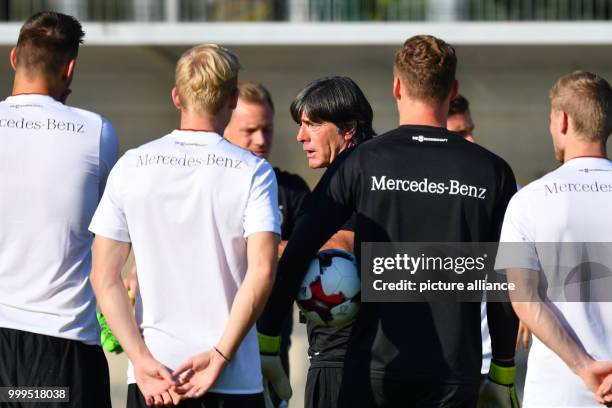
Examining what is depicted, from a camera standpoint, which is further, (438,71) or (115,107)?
(115,107)

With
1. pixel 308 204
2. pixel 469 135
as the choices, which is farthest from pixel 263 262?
pixel 469 135

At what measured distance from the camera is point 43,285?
13.6ft

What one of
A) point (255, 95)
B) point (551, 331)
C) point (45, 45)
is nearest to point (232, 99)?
point (45, 45)

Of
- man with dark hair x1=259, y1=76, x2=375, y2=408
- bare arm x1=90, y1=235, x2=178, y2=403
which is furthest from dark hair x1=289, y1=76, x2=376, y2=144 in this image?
bare arm x1=90, y1=235, x2=178, y2=403

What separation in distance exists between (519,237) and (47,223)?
5.93 ft

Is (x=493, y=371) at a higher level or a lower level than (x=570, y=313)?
lower

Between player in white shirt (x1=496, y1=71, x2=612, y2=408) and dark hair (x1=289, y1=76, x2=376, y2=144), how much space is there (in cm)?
98

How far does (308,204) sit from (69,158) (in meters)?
0.96

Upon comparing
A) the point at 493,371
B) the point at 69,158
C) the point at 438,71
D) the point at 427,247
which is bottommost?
the point at 493,371

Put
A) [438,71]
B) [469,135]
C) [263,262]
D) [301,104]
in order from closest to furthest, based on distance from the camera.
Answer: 1. [263,262]
2. [438,71]
3. [301,104]
4. [469,135]

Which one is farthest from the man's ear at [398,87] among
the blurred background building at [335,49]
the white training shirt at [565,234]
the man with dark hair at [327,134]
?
the blurred background building at [335,49]

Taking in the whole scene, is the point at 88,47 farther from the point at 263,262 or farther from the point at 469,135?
the point at 263,262

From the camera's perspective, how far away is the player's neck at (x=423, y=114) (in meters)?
4.04

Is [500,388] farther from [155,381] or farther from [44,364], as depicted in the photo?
[44,364]
